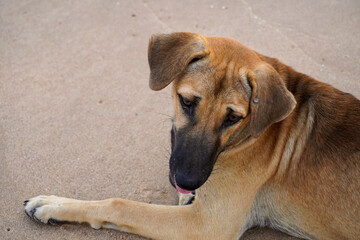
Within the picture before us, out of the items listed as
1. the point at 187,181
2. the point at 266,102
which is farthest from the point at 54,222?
the point at 266,102

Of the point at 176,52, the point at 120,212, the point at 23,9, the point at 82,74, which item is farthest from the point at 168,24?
the point at 120,212

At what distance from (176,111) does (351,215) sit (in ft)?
5.77

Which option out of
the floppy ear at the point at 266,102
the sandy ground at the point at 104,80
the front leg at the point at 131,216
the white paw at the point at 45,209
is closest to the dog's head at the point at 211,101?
the floppy ear at the point at 266,102

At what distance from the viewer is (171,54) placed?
3170 millimetres

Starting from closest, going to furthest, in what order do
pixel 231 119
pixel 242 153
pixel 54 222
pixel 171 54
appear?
pixel 231 119
pixel 171 54
pixel 242 153
pixel 54 222

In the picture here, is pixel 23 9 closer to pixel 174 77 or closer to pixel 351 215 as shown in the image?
pixel 174 77

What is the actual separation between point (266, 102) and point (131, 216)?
1.64 m

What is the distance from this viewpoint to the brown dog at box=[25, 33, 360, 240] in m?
2.99

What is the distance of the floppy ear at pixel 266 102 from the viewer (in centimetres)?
296

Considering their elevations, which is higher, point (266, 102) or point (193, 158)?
point (266, 102)

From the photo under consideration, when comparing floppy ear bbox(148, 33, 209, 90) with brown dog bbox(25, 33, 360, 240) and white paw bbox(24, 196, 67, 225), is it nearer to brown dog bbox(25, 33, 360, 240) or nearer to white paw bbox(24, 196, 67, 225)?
brown dog bbox(25, 33, 360, 240)

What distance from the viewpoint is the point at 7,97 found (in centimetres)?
505

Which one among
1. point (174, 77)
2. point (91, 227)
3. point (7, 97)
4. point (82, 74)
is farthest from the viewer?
point (82, 74)

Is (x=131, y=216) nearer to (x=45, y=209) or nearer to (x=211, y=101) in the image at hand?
(x=45, y=209)
